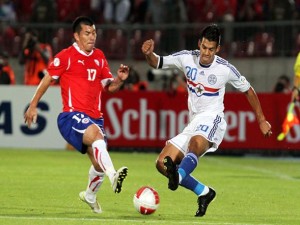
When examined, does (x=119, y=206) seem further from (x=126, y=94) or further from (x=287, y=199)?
(x=126, y=94)

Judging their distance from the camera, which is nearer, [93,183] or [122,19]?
[93,183]

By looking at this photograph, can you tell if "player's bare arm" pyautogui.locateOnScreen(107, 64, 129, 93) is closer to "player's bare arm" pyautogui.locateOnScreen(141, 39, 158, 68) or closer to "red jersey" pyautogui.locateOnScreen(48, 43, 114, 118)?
"red jersey" pyautogui.locateOnScreen(48, 43, 114, 118)

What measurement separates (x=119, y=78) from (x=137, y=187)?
372 cm

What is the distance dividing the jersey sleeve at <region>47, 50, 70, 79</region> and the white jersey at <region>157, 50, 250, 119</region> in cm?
106

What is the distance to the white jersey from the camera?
472 inches

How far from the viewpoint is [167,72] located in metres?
23.6

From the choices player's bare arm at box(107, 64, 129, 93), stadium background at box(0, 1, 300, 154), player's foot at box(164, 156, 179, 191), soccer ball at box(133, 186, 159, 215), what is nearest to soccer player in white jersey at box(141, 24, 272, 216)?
player's bare arm at box(107, 64, 129, 93)

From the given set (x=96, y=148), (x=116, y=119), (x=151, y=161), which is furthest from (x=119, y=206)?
(x=116, y=119)

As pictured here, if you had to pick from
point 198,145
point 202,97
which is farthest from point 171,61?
point 198,145

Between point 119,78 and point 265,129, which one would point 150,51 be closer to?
point 119,78

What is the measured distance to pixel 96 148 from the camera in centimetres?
1125

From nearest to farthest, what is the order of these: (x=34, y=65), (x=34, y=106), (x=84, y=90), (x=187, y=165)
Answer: (x=34, y=106), (x=187, y=165), (x=84, y=90), (x=34, y=65)

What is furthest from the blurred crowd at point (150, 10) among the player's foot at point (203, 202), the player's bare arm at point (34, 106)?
the player's bare arm at point (34, 106)

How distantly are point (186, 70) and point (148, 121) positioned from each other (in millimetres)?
10396
